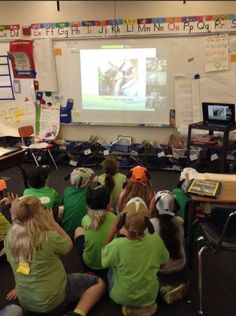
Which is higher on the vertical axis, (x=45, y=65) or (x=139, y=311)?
(x=45, y=65)

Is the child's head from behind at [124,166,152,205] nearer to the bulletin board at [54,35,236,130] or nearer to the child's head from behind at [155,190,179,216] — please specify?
the child's head from behind at [155,190,179,216]

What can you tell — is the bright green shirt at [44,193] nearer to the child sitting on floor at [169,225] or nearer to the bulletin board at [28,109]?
the child sitting on floor at [169,225]

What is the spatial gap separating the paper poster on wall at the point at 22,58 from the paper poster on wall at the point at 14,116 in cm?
46

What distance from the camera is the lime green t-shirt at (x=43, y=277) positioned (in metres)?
1.73

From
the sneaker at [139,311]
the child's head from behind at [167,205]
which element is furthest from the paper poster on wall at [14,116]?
the sneaker at [139,311]

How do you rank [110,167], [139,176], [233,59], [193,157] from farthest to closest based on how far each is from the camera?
[193,157], [233,59], [110,167], [139,176]

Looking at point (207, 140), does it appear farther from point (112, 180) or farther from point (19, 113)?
point (19, 113)

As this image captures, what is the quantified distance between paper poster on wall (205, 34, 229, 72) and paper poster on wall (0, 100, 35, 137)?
285 cm

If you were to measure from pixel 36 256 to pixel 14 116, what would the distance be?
4.13m

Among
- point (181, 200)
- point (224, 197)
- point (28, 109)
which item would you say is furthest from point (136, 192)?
point (28, 109)

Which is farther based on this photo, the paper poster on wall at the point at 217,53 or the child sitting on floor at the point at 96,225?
the paper poster on wall at the point at 217,53

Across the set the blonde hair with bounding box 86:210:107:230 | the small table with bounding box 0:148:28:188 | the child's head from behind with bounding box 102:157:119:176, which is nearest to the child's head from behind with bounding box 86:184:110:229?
the blonde hair with bounding box 86:210:107:230

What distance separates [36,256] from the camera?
171cm

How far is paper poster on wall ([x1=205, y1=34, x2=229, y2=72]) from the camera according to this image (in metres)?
4.34
